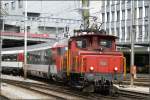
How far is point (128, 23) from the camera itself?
89.6 meters

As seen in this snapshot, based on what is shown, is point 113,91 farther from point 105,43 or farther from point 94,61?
point 105,43

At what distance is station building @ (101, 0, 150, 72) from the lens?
79.2 metres

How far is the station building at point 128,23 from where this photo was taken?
260 ft

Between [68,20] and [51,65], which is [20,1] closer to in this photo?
[68,20]

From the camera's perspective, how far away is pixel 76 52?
86.2ft

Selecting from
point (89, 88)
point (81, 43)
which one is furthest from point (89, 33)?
point (89, 88)

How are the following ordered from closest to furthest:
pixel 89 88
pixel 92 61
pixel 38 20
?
pixel 92 61
pixel 89 88
pixel 38 20

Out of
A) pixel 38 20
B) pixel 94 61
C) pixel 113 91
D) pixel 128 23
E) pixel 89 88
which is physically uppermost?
pixel 38 20

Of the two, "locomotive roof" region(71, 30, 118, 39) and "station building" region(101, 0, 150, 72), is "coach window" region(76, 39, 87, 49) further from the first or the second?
"station building" region(101, 0, 150, 72)

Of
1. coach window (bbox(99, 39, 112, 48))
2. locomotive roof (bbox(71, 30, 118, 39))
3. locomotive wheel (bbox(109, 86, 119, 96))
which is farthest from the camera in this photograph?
coach window (bbox(99, 39, 112, 48))

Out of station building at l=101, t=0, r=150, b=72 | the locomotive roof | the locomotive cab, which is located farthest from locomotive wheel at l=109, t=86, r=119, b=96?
station building at l=101, t=0, r=150, b=72

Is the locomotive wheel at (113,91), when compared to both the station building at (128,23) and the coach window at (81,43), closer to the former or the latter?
the coach window at (81,43)

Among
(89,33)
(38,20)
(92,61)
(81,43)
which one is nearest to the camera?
(92,61)

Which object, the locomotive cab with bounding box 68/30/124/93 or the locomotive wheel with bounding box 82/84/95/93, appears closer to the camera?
the locomotive cab with bounding box 68/30/124/93
